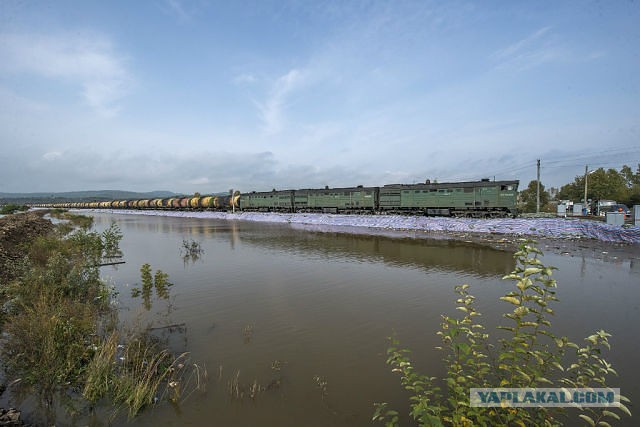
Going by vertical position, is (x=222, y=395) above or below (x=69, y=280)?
below

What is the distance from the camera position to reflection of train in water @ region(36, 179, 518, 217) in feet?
97.8

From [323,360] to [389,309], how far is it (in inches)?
143

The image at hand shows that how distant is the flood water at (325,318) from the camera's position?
5215 millimetres

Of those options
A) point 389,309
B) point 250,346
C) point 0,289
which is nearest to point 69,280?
point 0,289

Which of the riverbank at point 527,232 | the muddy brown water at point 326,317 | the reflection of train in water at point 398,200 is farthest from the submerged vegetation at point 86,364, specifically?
→ the reflection of train in water at point 398,200

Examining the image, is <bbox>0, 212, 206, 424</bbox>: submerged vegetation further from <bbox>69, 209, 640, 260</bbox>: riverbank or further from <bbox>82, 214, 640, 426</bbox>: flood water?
<bbox>69, 209, 640, 260</bbox>: riverbank

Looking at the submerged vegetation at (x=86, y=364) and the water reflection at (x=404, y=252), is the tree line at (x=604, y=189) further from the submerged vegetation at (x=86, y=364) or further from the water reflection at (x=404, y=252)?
the submerged vegetation at (x=86, y=364)

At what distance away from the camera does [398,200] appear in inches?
1510

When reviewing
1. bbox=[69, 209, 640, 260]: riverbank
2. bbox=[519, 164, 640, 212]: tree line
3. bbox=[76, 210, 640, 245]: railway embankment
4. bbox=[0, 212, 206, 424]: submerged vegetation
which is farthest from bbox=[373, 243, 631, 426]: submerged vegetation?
bbox=[519, 164, 640, 212]: tree line

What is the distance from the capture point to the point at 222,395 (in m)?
5.34

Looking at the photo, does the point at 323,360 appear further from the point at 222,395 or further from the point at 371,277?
the point at 371,277

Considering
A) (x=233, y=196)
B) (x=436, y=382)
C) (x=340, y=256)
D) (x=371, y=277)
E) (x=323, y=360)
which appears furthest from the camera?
(x=233, y=196)

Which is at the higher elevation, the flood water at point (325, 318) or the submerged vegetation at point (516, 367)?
the submerged vegetation at point (516, 367)

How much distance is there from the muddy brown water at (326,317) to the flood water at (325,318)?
0.10 feet
